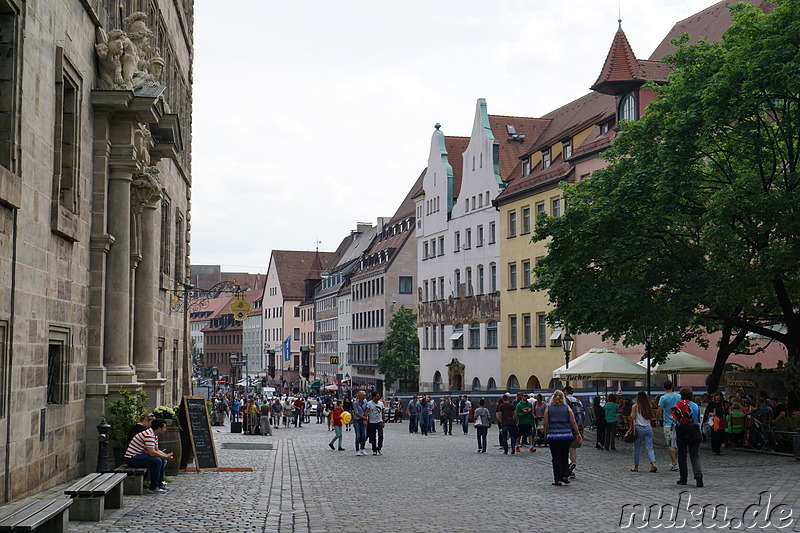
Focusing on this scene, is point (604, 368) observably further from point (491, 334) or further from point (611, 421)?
point (491, 334)

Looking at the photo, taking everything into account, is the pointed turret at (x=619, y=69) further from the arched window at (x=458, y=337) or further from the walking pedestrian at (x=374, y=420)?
the walking pedestrian at (x=374, y=420)

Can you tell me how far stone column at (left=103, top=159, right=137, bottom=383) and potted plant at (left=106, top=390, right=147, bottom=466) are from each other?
0.62 metres

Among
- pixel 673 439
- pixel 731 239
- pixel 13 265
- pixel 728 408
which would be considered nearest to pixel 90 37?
pixel 13 265

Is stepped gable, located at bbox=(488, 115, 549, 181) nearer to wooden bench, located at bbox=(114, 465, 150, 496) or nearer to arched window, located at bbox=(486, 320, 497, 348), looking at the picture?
arched window, located at bbox=(486, 320, 497, 348)

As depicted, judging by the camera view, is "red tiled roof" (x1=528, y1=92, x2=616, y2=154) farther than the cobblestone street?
Yes

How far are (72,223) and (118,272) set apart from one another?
8.44ft

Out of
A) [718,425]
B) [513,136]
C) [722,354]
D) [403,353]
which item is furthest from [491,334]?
[718,425]

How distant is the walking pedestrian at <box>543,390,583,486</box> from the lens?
17.0 meters

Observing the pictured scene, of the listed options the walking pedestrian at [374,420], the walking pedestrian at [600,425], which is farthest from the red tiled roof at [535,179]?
the walking pedestrian at [374,420]

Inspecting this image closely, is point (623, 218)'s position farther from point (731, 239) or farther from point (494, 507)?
point (494, 507)

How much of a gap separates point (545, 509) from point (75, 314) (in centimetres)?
747

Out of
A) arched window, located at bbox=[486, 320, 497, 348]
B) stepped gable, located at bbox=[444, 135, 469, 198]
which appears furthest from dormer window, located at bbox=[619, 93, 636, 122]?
stepped gable, located at bbox=[444, 135, 469, 198]

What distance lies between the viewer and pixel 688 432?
54.9 ft

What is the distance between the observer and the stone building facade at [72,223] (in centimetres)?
1249
